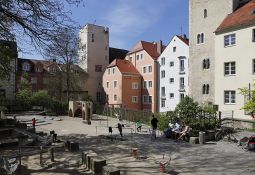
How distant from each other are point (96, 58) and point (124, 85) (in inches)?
409

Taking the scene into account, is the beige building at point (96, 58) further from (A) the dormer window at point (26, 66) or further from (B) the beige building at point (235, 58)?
(B) the beige building at point (235, 58)

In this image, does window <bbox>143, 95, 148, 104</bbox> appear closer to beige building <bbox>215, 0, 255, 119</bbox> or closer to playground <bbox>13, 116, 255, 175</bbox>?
beige building <bbox>215, 0, 255, 119</bbox>

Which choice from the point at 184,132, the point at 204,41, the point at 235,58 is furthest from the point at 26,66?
the point at 184,132

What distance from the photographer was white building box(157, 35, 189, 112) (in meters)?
47.1

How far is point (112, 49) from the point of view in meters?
70.4

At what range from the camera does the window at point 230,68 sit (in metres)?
31.9

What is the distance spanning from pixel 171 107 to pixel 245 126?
75.9 ft

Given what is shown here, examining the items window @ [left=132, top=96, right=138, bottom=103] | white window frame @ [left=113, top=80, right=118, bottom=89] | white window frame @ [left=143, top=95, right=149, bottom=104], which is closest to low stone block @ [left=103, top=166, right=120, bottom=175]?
white window frame @ [left=143, top=95, right=149, bottom=104]

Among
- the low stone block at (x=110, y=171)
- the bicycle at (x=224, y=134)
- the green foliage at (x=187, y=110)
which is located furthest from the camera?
the green foliage at (x=187, y=110)

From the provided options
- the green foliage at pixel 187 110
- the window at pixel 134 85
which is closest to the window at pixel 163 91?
the window at pixel 134 85

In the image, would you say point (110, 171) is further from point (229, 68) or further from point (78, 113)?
point (78, 113)

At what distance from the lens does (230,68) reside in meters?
32.2

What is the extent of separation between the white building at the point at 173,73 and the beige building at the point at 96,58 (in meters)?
15.2

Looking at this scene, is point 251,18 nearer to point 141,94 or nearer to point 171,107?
point 171,107
